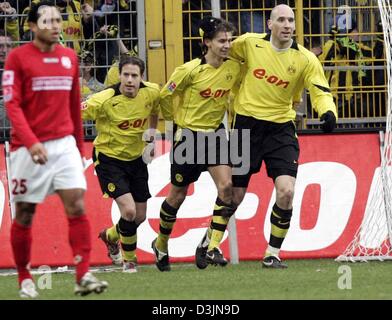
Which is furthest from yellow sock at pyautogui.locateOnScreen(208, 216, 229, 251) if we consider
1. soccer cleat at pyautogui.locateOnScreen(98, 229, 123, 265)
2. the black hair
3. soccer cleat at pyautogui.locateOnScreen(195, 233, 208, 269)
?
the black hair

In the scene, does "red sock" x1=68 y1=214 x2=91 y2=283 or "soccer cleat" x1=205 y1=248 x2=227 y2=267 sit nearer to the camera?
"red sock" x1=68 y1=214 x2=91 y2=283

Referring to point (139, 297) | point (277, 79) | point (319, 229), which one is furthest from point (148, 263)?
point (139, 297)

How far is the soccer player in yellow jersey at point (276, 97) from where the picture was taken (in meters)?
12.4

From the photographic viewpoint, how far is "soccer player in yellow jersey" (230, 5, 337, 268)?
1239cm

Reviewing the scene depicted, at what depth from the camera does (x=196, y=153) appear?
12531mm

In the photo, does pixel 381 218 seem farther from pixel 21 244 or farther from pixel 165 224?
pixel 21 244

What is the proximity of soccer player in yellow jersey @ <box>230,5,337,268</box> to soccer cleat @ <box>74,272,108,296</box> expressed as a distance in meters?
3.66

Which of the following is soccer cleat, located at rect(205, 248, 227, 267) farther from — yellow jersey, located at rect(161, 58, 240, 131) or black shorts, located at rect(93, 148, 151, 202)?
yellow jersey, located at rect(161, 58, 240, 131)

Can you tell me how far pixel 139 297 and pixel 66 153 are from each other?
126 cm

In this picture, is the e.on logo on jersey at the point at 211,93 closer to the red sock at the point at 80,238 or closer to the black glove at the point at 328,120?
the black glove at the point at 328,120

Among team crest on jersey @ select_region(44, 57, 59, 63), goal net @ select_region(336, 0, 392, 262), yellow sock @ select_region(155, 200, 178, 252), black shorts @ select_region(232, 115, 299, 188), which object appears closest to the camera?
team crest on jersey @ select_region(44, 57, 59, 63)

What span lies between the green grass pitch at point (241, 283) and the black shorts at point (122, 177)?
2.70 feet

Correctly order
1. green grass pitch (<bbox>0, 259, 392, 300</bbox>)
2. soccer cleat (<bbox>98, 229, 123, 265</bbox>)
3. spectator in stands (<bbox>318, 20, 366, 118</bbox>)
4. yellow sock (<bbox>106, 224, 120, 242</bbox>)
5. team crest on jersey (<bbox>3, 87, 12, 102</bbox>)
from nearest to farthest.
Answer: team crest on jersey (<bbox>3, 87, 12, 102</bbox>), green grass pitch (<bbox>0, 259, 392, 300</bbox>), yellow sock (<bbox>106, 224, 120, 242</bbox>), soccer cleat (<bbox>98, 229, 123, 265</bbox>), spectator in stands (<bbox>318, 20, 366, 118</bbox>)

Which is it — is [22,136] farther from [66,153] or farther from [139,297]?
[139,297]
